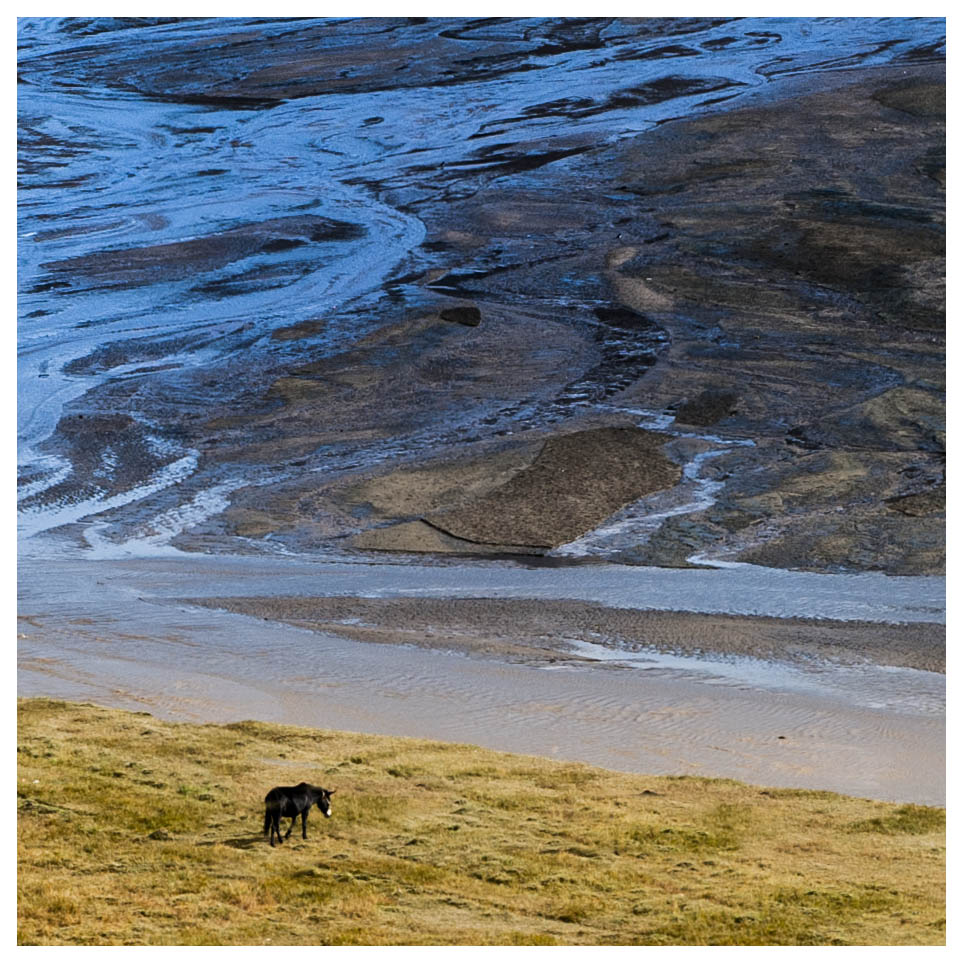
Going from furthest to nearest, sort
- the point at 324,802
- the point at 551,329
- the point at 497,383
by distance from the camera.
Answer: the point at 551,329 → the point at 497,383 → the point at 324,802

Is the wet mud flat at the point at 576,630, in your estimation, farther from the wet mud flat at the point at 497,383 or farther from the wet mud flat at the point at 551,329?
the wet mud flat at the point at 551,329

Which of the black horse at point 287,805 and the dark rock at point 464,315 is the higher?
the dark rock at point 464,315

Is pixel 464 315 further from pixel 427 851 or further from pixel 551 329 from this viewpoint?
pixel 427 851

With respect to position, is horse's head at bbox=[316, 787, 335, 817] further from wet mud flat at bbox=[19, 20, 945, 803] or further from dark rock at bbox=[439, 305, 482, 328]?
dark rock at bbox=[439, 305, 482, 328]

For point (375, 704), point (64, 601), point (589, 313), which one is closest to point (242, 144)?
point (589, 313)

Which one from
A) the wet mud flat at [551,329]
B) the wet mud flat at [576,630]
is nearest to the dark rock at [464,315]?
the wet mud flat at [551,329]

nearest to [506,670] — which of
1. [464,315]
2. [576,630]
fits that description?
[576,630]

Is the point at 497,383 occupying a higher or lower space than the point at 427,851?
lower

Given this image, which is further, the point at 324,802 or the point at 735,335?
the point at 735,335
